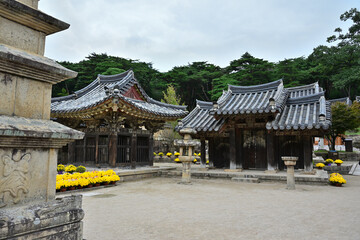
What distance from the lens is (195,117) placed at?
1554 centimetres

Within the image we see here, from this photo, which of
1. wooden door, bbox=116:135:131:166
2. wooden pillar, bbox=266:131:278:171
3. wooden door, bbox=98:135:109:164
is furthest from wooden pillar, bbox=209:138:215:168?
wooden door, bbox=98:135:109:164

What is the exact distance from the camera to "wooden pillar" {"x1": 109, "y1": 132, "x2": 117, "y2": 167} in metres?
12.5

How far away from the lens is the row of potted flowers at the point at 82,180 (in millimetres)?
8547

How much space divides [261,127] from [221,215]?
8.21 m

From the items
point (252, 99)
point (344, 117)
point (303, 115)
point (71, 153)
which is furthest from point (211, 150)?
point (344, 117)

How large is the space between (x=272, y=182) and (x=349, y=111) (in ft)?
49.1

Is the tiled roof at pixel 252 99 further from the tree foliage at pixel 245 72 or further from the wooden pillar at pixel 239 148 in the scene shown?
the tree foliage at pixel 245 72

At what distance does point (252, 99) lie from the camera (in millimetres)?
14117

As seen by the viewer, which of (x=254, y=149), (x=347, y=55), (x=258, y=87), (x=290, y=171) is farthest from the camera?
(x=347, y=55)

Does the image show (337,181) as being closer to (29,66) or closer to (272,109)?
(272,109)

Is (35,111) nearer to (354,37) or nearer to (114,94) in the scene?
(114,94)

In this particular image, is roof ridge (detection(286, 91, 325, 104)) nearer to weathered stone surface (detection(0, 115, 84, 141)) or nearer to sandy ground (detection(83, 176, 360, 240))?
sandy ground (detection(83, 176, 360, 240))

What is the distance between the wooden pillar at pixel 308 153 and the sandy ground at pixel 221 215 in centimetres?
323

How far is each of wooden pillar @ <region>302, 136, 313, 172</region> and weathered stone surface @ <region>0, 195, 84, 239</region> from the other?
38.0 ft
